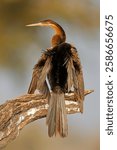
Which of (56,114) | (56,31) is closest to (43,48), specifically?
(56,31)

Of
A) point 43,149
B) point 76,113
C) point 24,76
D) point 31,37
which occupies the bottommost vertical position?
point 43,149

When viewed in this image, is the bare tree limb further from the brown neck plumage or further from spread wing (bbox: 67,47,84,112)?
the brown neck plumage

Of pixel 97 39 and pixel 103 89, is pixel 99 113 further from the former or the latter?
pixel 97 39

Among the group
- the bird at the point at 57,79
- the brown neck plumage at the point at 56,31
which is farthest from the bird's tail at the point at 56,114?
the brown neck plumage at the point at 56,31

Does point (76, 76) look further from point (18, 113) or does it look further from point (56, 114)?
point (18, 113)

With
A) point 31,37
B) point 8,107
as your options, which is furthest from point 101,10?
point 8,107
